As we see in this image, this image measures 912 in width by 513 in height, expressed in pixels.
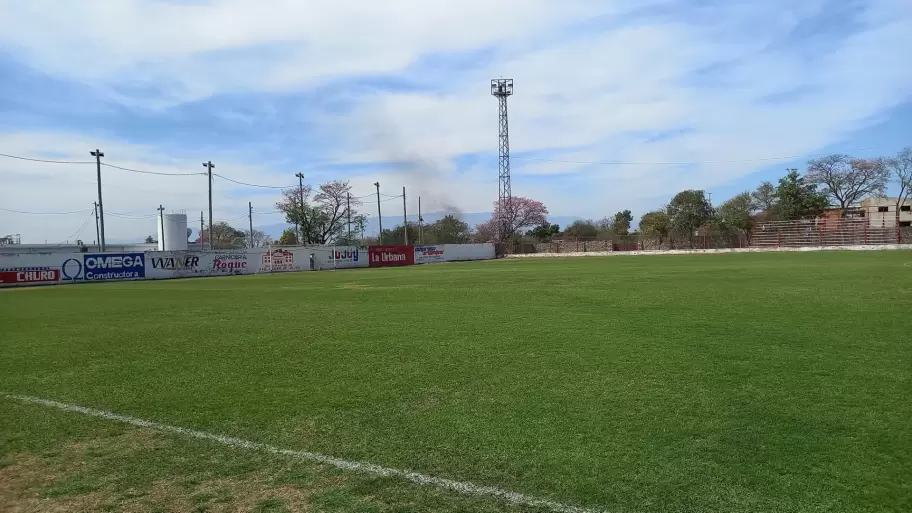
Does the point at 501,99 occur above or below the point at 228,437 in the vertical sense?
above

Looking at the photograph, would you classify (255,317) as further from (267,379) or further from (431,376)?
(431,376)

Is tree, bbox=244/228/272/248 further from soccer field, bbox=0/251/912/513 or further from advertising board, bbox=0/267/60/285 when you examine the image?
soccer field, bbox=0/251/912/513

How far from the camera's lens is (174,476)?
4.30 meters

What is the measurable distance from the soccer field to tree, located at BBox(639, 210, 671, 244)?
73.3 meters

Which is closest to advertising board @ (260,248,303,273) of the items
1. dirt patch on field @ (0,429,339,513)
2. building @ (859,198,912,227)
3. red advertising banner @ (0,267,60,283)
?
red advertising banner @ (0,267,60,283)

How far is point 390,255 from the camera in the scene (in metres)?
52.6

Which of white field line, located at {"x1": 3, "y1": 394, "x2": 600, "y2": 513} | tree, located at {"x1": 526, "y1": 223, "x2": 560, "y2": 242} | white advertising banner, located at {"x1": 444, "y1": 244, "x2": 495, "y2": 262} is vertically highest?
tree, located at {"x1": 526, "y1": 223, "x2": 560, "y2": 242}

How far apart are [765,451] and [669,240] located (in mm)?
64453

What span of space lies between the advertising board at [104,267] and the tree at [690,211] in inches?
2483

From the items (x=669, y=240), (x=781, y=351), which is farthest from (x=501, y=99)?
(x=781, y=351)

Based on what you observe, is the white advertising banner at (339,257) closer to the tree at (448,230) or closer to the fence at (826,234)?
the fence at (826,234)

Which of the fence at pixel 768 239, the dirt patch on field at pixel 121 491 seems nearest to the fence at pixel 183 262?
the fence at pixel 768 239

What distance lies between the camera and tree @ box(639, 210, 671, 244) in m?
82.5

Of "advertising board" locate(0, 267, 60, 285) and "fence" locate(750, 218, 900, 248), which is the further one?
"fence" locate(750, 218, 900, 248)
